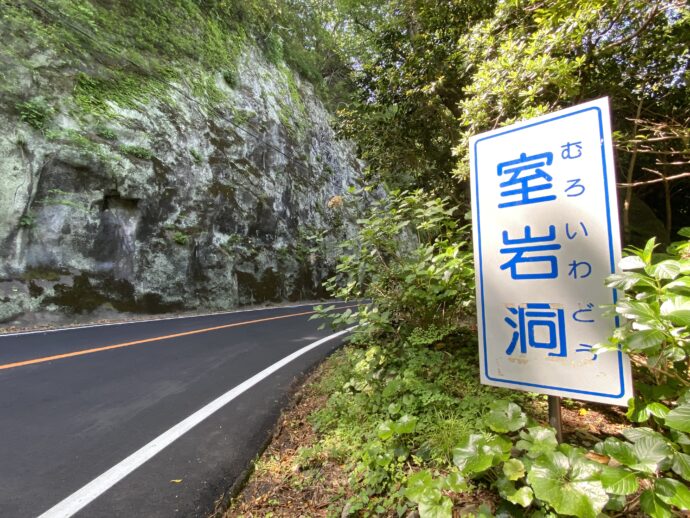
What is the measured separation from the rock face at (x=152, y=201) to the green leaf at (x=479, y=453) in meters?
4.68

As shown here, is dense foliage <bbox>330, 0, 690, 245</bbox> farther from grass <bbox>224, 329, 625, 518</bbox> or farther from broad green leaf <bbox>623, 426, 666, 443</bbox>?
broad green leaf <bbox>623, 426, 666, 443</bbox>

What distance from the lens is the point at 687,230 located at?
1595mm

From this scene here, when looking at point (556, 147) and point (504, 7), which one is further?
point (504, 7)

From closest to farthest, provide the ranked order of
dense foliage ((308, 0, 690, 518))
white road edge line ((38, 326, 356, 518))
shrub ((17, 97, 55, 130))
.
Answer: dense foliage ((308, 0, 690, 518)) → white road edge line ((38, 326, 356, 518)) → shrub ((17, 97, 55, 130))

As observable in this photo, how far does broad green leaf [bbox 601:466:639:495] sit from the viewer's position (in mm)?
1195

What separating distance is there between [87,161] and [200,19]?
384 inches

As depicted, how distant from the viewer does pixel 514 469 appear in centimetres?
157

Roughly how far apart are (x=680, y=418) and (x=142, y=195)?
12.5 meters

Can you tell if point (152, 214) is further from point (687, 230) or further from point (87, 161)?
point (687, 230)

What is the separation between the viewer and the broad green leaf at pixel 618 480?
3.92 feet

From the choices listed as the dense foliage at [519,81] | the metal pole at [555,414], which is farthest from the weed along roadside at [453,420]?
the dense foliage at [519,81]

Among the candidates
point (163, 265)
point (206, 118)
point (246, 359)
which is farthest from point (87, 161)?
point (246, 359)

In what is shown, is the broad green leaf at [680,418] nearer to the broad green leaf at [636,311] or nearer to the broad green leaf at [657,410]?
the broad green leaf at [657,410]

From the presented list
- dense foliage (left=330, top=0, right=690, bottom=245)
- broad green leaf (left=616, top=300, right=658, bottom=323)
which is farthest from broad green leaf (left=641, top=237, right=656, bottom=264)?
dense foliage (left=330, top=0, right=690, bottom=245)
